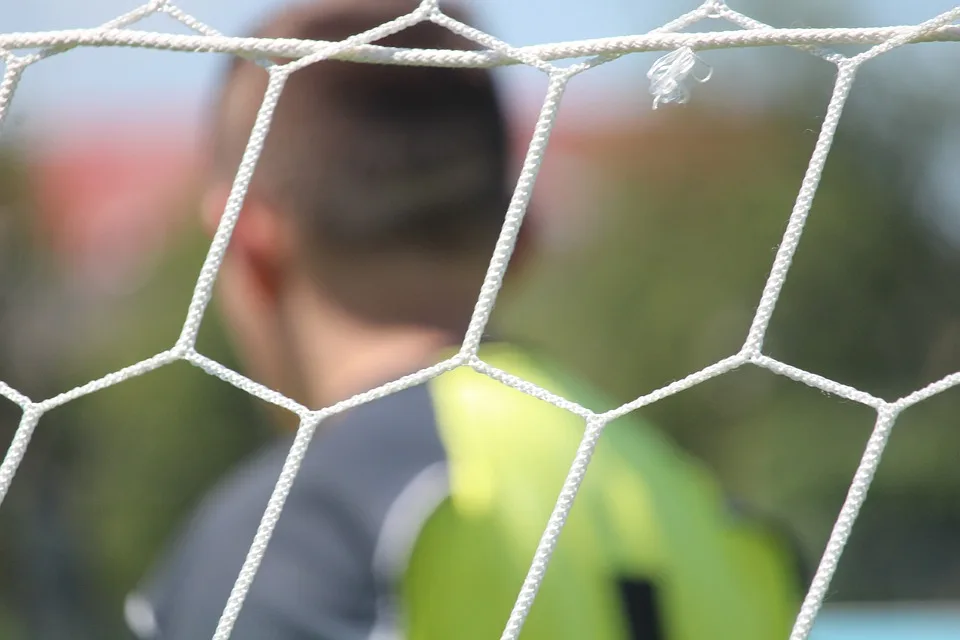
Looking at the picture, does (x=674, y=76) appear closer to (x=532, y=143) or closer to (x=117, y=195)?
(x=532, y=143)

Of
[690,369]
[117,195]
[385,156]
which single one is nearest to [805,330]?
[690,369]

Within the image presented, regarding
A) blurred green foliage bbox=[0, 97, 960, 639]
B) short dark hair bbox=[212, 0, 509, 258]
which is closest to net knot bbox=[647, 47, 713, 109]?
short dark hair bbox=[212, 0, 509, 258]

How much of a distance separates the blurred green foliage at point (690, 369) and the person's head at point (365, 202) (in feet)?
5.02

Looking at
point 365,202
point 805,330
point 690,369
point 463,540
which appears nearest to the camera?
point 463,540

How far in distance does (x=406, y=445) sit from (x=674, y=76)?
179 mm

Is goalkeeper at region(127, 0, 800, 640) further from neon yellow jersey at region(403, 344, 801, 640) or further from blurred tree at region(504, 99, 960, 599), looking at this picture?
blurred tree at region(504, 99, 960, 599)

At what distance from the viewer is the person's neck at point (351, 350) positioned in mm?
511

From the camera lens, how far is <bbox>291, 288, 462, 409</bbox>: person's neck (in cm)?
51

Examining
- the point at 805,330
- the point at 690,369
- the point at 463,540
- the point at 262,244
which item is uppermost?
the point at 805,330

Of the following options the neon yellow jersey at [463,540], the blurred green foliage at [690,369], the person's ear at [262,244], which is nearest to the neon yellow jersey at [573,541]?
the neon yellow jersey at [463,540]

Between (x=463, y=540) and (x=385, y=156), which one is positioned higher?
(x=385, y=156)

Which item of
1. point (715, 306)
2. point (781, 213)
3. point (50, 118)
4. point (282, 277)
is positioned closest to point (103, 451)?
point (50, 118)

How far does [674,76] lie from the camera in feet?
1.49

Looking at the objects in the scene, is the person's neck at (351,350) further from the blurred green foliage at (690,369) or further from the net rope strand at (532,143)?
the blurred green foliage at (690,369)
